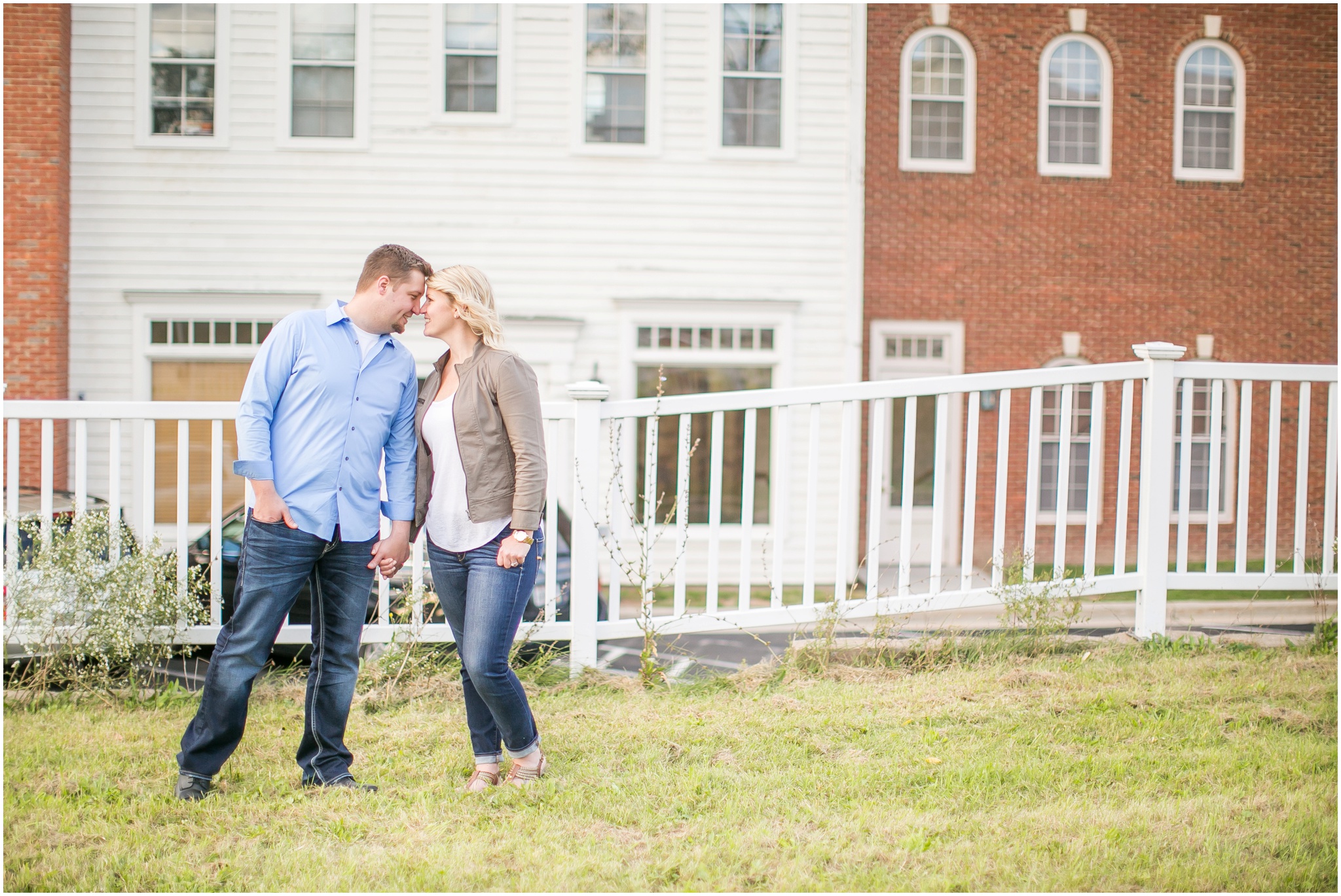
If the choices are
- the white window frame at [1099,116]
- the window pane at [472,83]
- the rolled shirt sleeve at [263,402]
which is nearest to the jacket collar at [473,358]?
the rolled shirt sleeve at [263,402]

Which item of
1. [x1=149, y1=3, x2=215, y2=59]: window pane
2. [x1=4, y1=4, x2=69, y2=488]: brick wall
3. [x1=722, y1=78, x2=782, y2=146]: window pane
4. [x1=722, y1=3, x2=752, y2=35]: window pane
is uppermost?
[x1=722, y1=3, x2=752, y2=35]: window pane

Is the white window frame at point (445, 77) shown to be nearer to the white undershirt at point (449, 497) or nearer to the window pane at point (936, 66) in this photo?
the window pane at point (936, 66)

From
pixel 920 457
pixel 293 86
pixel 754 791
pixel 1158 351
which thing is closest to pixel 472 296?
pixel 754 791

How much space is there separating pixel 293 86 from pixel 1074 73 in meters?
9.25

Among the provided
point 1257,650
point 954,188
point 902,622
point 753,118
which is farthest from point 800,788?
point 954,188

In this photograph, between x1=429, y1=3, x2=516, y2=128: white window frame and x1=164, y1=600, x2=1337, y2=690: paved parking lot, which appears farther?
x1=429, y1=3, x2=516, y2=128: white window frame

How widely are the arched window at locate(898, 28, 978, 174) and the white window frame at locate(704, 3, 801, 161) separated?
182 cm

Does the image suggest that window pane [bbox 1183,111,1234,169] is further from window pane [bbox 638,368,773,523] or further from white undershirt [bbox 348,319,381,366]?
white undershirt [bbox 348,319,381,366]

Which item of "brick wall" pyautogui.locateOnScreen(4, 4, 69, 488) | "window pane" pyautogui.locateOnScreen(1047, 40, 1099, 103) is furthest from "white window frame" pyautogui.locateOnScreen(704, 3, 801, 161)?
"brick wall" pyautogui.locateOnScreen(4, 4, 69, 488)

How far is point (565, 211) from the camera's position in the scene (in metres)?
11.2

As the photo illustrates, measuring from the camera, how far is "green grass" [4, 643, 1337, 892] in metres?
3.10

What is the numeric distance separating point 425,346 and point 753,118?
Answer: 444cm

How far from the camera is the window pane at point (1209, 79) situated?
41.9ft

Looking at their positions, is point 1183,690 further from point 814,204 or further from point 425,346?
point 425,346
